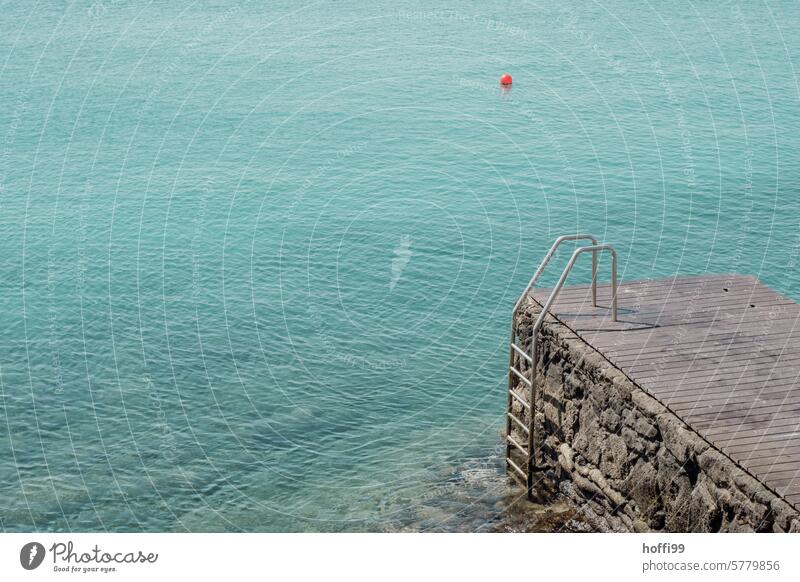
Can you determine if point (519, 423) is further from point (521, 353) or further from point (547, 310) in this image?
point (547, 310)

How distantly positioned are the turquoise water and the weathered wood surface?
A: 4.59 m

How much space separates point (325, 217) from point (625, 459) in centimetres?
2285

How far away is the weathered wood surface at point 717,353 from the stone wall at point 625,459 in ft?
0.76

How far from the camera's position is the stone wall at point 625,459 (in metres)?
15.8

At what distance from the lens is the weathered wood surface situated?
1653 centimetres

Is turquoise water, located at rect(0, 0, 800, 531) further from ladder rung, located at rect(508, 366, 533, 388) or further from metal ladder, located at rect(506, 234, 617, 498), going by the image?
ladder rung, located at rect(508, 366, 533, 388)

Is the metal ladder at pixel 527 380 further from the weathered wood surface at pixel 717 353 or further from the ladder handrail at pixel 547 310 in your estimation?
the weathered wood surface at pixel 717 353

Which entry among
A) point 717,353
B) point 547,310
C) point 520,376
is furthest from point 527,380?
point 717,353

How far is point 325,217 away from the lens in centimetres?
3997

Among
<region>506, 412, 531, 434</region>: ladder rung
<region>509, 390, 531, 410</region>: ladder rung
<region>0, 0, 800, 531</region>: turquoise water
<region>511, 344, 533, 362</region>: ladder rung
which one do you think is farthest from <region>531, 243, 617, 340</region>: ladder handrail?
<region>0, 0, 800, 531</region>: turquoise water
